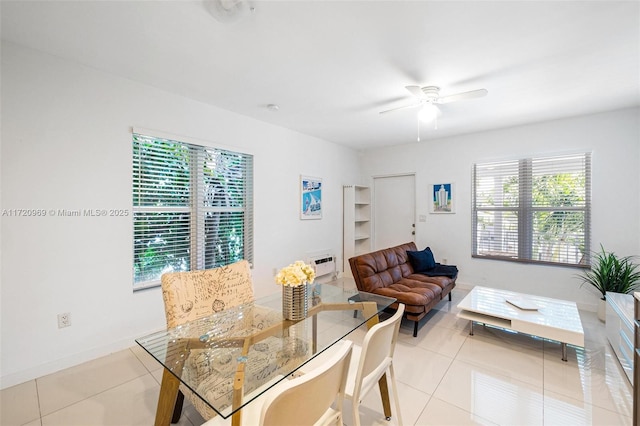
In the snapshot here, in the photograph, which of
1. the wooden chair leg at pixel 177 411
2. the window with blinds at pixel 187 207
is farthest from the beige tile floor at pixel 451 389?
the window with blinds at pixel 187 207

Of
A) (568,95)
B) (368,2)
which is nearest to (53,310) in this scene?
(368,2)

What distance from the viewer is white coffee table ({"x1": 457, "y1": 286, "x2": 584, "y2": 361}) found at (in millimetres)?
2350

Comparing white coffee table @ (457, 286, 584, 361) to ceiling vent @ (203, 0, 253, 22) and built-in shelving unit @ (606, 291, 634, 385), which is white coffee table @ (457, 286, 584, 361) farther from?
ceiling vent @ (203, 0, 253, 22)

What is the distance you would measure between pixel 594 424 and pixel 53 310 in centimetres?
395

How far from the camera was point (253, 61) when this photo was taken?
7.63 ft

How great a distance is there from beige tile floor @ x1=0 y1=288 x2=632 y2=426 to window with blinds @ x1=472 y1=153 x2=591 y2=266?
1554 millimetres

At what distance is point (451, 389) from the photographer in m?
2.02

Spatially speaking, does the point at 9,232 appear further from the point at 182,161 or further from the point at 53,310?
the point at 182,161

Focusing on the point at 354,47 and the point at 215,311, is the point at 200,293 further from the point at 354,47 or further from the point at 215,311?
the point at 354,47

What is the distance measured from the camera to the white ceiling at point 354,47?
1.74 meters

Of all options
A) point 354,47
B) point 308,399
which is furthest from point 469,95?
point 308,399

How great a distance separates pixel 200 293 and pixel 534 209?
4.57m

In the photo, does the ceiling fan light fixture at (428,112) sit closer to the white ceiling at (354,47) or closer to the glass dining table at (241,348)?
the white ceiling at (354,47)

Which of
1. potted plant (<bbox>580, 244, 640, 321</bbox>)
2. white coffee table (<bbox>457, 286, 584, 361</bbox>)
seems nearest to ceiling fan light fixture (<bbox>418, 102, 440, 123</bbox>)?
white coffee table (<bbox>457, 286, 584, 361</bbox>)
